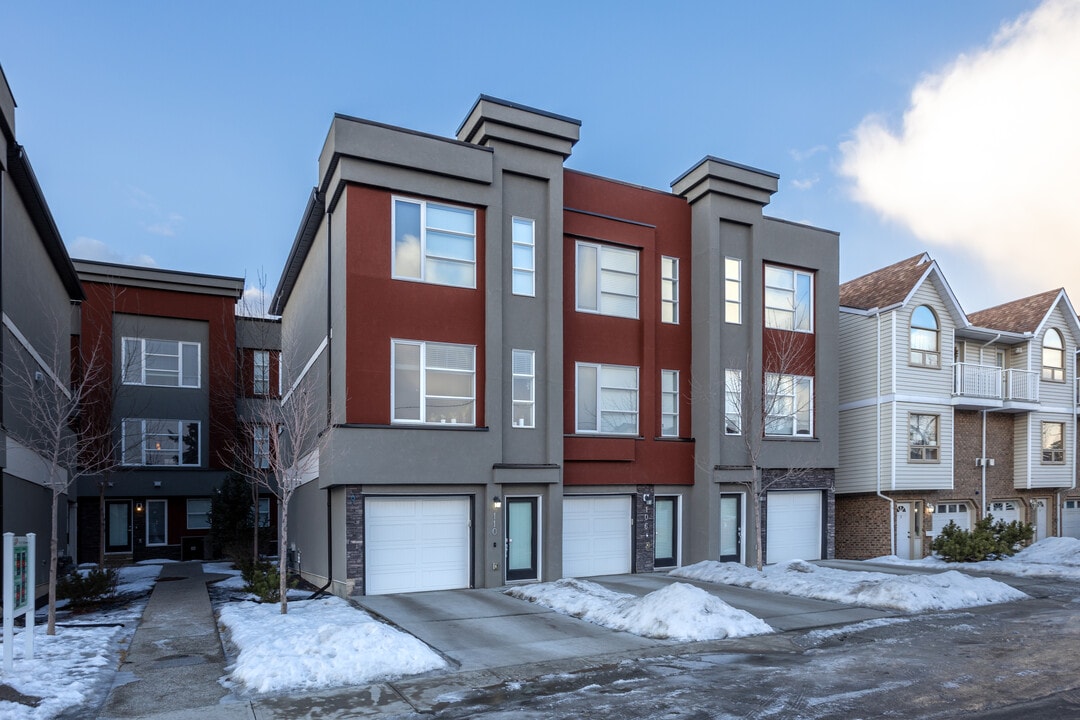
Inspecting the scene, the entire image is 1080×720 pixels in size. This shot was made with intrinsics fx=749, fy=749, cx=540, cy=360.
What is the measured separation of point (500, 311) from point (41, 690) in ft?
35.6

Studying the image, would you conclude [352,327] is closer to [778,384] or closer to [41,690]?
[41,690]

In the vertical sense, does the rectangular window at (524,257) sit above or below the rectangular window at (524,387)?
above

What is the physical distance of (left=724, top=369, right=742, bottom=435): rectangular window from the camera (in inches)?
798

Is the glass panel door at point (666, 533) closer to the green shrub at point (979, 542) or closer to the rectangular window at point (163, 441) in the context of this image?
the green shrub at point (979, 542)

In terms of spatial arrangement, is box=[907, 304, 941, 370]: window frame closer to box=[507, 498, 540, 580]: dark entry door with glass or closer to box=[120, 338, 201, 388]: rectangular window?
box=[507, 498, 540, 580]: dark entry door with glass

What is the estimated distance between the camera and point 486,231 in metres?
17.0

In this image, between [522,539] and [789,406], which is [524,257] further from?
[789,406]

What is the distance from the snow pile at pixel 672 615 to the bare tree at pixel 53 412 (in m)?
8.72

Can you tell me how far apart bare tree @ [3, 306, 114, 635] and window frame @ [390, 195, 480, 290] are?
245 inches

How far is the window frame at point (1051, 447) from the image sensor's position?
86.9ft

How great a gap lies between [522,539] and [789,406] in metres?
9.02

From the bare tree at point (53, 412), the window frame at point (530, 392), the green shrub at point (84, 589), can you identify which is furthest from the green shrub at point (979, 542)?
the bare tree at point (53, 412)

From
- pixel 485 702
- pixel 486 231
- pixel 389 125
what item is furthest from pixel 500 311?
pixel 485 702

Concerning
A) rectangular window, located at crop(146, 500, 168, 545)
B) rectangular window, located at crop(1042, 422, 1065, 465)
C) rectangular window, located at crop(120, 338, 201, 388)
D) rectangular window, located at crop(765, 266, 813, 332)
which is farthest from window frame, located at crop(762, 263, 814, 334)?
rectangular window, located at crop(146, 500, 168, 545)
